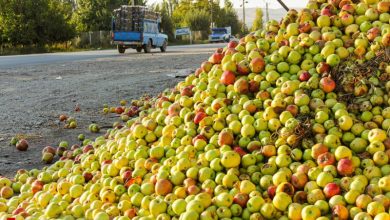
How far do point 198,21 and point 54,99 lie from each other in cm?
6600

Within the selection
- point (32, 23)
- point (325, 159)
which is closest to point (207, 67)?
point (325, 159)

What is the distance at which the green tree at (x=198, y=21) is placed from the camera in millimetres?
75706

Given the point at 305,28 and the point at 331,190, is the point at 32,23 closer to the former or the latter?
the point at 305,28

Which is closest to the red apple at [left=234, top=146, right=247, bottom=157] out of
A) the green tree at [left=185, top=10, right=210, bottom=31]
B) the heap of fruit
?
the heap of fruit

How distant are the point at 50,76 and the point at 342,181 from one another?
13824 mm

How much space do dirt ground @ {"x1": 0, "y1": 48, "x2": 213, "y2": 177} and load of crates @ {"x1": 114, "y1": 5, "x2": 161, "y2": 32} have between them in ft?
49.5

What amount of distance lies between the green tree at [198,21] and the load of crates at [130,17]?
41.9 m

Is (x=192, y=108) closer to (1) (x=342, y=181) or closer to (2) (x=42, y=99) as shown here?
(1) (x=342, y=181)

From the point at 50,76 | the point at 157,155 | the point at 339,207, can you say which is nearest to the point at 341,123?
the point at 339,207

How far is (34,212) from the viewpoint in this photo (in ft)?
13.5

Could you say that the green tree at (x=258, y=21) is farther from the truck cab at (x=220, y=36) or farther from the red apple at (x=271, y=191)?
the red apple at (x=271, y=191)

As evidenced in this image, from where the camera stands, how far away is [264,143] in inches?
156

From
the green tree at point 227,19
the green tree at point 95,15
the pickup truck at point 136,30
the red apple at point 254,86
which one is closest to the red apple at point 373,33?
the red apple at point 254,86

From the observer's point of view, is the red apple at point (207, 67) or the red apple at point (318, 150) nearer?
the red apple at point (318, 150)
